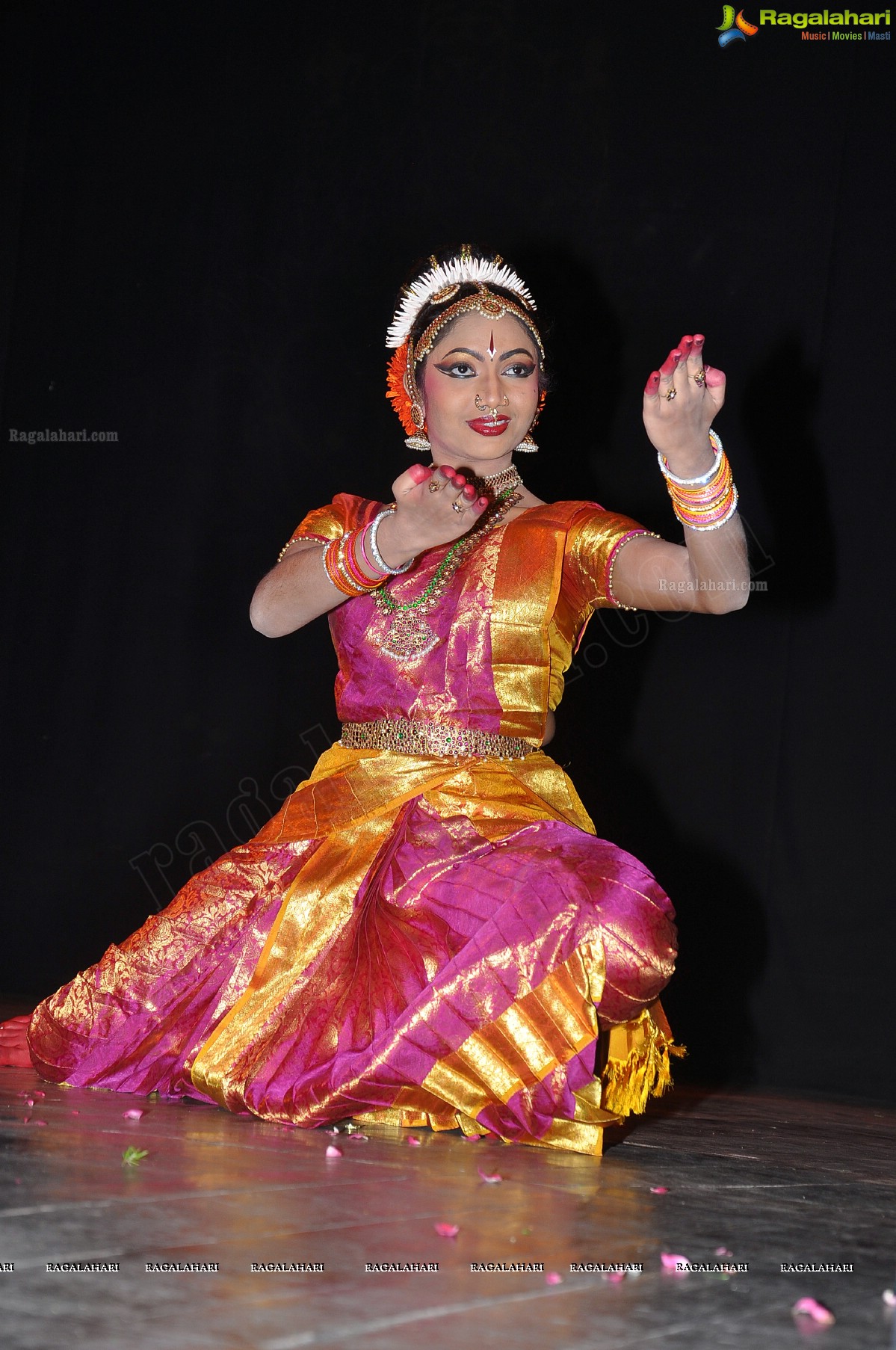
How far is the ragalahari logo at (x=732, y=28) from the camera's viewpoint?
330 cm

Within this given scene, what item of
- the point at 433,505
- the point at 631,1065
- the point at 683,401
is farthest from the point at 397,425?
the point at 631,1065

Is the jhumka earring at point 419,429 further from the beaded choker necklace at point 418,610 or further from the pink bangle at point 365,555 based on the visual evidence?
the pink bangle at point 365,555

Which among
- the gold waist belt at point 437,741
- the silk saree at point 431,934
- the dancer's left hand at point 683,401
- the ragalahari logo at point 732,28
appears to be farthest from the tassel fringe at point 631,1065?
the ragalahari logo at point 732,28

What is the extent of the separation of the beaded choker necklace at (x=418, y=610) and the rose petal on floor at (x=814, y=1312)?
49.8 inches

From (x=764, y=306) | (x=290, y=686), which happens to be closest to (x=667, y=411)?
(x=764, y=306)

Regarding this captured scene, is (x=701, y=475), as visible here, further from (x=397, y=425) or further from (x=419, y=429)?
(x=397, y=425)

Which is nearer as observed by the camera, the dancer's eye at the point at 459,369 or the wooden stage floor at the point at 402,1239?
the wooden stage floor at the point at 402,1239

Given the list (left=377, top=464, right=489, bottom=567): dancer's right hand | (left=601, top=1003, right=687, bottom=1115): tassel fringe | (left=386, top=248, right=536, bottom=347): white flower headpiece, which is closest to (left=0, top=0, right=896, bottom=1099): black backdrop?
(left=386, top=248, right=536, bottom=347): white flower headpiece

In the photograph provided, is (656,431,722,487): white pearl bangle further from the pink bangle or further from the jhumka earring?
the jhumka earring

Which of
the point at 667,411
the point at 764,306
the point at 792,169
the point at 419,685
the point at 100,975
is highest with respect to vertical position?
the point at 792,169

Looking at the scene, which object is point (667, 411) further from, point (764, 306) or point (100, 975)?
point (764, 306)

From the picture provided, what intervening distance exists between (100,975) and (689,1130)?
99 cm

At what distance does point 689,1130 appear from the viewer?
2268 millimetres

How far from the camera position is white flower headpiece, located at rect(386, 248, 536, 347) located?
2.45 meters
